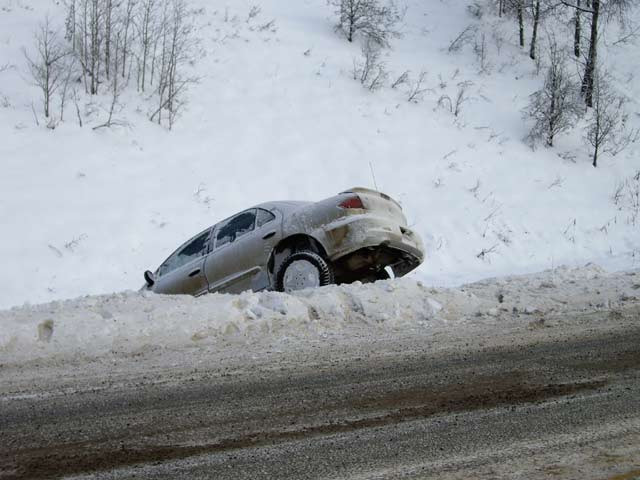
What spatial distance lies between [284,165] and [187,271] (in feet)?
26.9

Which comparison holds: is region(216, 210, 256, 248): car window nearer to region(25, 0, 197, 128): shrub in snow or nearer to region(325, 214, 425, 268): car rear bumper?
region(325, 214, 425, 268): car rear bumper

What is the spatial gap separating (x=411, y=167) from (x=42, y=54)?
378 inches

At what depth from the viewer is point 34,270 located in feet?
42.0

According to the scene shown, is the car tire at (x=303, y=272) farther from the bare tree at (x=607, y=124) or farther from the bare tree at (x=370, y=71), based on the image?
the bare tree at (x=607, y=124)

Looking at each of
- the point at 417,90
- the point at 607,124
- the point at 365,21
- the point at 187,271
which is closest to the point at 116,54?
the point at 417,90

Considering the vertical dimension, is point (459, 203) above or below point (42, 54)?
below

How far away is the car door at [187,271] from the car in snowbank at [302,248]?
13 mm

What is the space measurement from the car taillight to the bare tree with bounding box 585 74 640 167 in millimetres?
13123

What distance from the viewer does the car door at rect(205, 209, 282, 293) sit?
829 centimetres

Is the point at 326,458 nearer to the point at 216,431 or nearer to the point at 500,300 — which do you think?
the point at 216,431

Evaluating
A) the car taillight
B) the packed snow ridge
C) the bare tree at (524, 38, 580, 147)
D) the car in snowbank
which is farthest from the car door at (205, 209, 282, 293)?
the bare tree at (524, 38, 580, 147)

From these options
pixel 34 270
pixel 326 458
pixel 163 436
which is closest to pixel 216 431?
pixel 163 436

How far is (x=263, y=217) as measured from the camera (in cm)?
855

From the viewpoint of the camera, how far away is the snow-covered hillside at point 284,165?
1387cm
